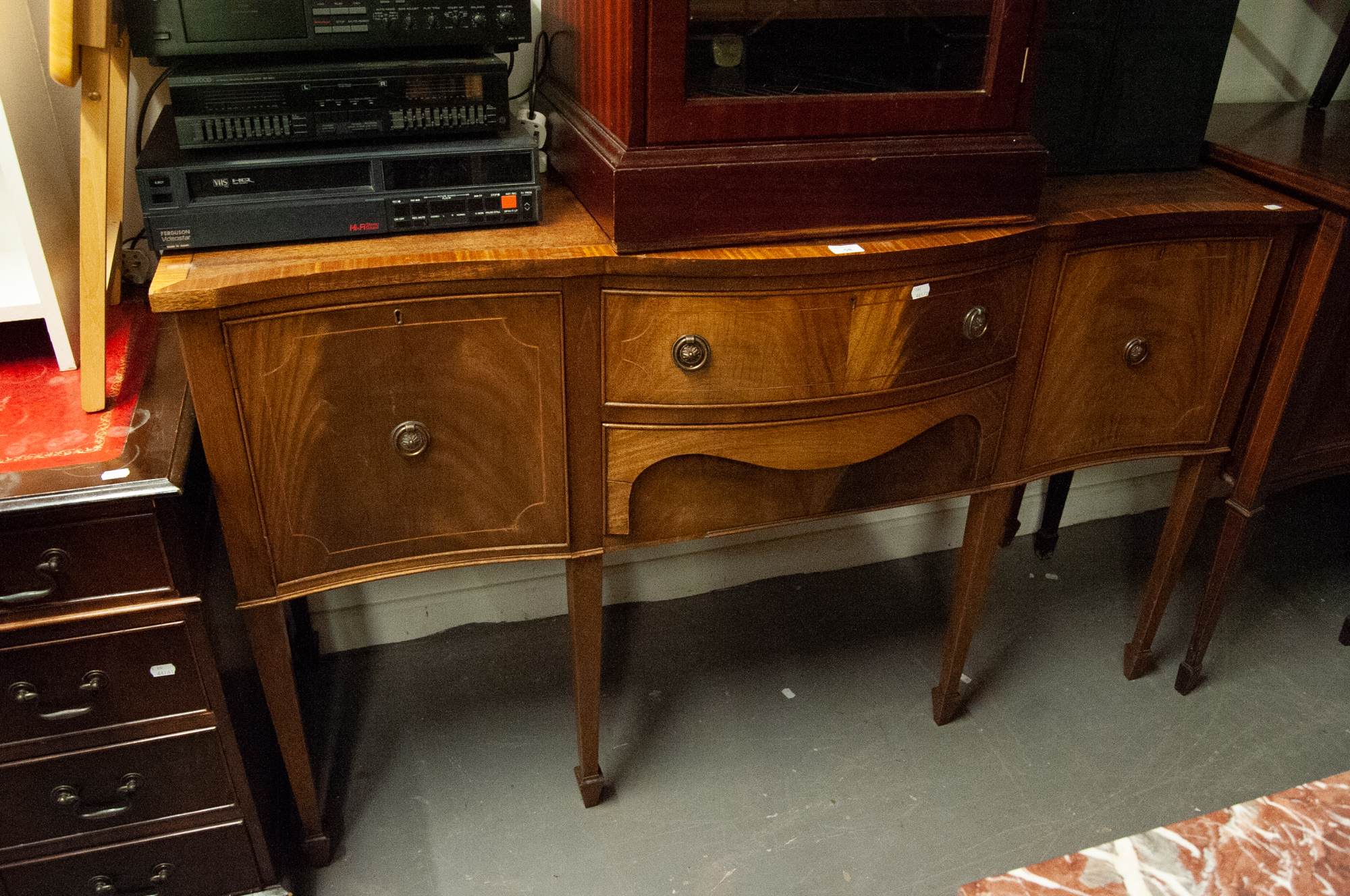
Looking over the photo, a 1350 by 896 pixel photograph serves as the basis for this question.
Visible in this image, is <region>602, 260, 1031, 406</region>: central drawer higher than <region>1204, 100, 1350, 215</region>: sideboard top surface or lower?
lower

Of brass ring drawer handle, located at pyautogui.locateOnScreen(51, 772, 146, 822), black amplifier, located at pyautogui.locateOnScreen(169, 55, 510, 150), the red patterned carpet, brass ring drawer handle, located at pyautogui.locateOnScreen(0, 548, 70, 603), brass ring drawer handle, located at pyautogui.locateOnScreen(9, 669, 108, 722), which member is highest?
black amplifier, located at pyautogui.locateOnScreen(169, 55, 510, 150)

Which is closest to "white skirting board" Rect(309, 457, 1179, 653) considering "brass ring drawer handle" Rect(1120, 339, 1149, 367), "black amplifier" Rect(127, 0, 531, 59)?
"brass ring drawer handle" Rect(1120, 339, 1149, 367)

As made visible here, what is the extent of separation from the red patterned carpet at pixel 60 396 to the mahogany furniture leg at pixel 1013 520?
5.24 feet

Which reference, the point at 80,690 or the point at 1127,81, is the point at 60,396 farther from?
the point at 1127,81

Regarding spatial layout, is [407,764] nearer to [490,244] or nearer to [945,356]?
[490,244]

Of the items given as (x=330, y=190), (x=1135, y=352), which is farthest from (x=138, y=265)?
(x=1135, y=352)

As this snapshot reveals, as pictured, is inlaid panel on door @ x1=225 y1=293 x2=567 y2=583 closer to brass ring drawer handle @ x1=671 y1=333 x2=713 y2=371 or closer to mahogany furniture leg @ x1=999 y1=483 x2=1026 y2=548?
brass ring drawer handle @ x1=671 y1=333 x2=713 y2=371

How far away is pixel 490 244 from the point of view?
107 centimetres

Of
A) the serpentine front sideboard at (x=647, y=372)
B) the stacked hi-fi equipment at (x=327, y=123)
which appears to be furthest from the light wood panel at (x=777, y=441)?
the stacked hi-fi equipment at (x=327, y=123)

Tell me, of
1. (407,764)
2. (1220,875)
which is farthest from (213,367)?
(1220,875)

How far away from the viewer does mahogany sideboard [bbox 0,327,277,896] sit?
978mm

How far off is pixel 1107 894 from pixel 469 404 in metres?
0.75

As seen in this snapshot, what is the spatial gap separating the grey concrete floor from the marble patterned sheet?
62 centimetres

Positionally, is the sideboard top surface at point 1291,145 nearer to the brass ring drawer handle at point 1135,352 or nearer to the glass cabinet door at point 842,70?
the brass ring drawer handle at point 1135,352
